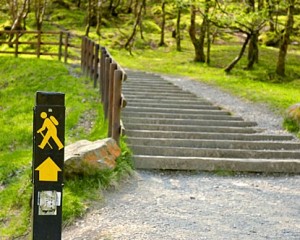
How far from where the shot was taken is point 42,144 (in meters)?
3.26

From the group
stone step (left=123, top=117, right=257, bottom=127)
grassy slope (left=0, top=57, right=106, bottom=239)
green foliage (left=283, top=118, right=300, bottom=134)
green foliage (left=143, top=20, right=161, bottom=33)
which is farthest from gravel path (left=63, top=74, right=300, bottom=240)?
green foliage (left=143, top=20, right=161, bottom=33)

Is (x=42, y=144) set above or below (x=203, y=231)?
above

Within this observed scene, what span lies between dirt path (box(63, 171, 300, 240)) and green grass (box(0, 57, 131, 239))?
26cm

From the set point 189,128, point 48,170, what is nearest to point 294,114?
point 189,128

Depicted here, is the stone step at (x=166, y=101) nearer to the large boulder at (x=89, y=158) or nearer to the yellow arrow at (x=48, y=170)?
the large boulder at (x=89, y=158)

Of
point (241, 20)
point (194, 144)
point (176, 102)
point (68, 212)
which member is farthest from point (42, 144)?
point (241, 20)

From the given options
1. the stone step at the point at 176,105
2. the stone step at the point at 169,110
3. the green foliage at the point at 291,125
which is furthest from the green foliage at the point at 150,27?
the green foliage at the point at 291,125

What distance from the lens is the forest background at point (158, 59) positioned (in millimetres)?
7371

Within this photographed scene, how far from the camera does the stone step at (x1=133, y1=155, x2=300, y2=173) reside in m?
7.12

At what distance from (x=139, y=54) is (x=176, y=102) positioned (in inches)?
611

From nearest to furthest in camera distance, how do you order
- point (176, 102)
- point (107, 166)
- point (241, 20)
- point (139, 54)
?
1. point (107, 166)
2. point (176, 102)
3. point (241, 20)
4. point (139, 54)

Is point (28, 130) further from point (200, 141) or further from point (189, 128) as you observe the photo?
Result: point (200, 141)

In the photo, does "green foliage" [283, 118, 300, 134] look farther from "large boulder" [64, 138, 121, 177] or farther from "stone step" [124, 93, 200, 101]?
"large boulder" [64, 138, 121, 177]

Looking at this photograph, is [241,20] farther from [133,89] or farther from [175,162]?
[175,162]
